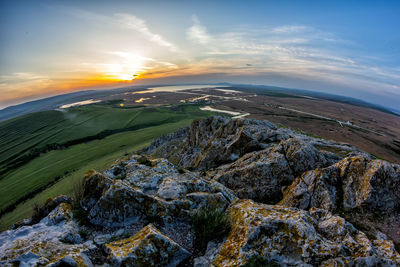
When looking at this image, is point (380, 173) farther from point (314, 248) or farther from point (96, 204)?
point (96, 204)

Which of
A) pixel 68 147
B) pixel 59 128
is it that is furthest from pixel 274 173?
pixel 59 128

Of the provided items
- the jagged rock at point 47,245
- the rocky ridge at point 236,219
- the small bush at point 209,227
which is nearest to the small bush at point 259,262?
the rocky ridge at point 236,219

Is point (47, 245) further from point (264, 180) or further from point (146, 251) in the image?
point (264, 180)

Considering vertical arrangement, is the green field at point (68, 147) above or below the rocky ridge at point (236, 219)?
below

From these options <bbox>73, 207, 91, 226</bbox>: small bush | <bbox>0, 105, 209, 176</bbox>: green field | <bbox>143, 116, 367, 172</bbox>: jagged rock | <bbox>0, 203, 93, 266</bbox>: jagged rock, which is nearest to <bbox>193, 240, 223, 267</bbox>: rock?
<bbox>0, 203, 93, 266</bbox>: jagged rock

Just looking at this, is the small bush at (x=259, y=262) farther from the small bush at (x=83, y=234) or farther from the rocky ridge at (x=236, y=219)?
the small bush at (x=83, y=234)

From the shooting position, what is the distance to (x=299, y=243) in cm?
727

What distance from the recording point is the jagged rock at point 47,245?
6.69m

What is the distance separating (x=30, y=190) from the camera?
153 feet

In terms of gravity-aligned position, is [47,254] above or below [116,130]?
above

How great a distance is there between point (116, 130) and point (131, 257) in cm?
11989

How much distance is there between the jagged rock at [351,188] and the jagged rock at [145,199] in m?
6.21

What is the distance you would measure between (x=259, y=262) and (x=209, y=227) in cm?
287

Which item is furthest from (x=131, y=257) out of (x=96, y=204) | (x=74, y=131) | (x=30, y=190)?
(x=74, y=131)
